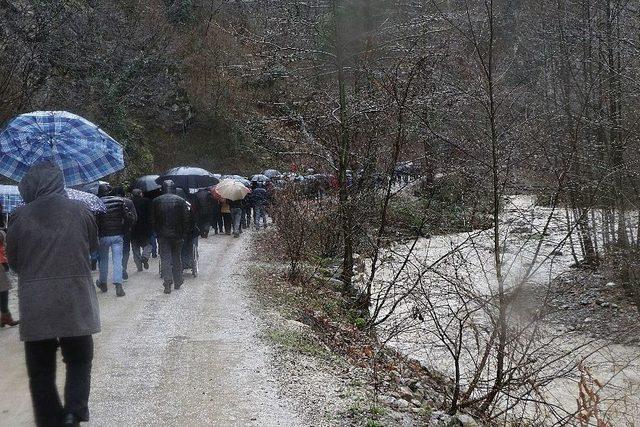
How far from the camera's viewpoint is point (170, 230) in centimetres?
1117

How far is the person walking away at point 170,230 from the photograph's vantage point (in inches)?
439

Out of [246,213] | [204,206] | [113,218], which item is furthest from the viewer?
[246,213]

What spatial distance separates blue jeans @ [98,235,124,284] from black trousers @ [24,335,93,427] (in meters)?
6.31

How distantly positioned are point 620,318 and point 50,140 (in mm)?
9579

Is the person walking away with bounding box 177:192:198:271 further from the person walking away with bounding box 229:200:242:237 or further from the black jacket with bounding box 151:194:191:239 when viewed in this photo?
the person walking away with bounding box 229:200:242:237

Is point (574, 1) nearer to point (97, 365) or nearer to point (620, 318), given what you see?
point (620, 318)

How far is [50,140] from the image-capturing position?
812 centimetres

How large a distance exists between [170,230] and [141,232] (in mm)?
2409

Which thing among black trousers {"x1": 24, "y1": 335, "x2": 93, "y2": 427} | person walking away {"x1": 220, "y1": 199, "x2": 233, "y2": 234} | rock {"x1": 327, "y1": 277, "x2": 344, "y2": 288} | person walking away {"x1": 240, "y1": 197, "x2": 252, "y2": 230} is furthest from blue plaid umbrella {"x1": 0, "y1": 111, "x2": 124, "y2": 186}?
person walking away {"x1": 240, "y1": 197, "x2": 252, "y2": 230}

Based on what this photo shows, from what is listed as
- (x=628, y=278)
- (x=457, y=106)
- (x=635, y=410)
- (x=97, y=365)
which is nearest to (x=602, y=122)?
(x=628, y=278)

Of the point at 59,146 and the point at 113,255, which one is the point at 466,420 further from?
the point at 113,255

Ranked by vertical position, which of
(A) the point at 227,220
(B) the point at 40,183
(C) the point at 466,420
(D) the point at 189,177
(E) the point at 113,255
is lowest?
(C) the point at 466,420

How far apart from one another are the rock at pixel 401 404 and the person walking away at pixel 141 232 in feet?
25.1

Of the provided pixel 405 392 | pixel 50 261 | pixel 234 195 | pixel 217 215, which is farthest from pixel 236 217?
pixel 50 261
